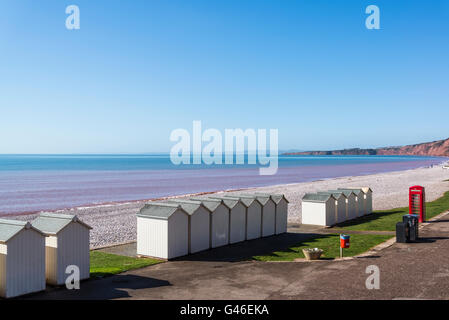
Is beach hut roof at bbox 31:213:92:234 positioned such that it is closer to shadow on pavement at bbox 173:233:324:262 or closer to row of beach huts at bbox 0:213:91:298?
row of beach huts at bbox 0:213:91:298

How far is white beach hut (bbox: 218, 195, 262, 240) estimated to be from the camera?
2262 cm

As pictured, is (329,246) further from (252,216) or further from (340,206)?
(340,206)

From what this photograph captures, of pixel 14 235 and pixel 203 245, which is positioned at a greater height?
pixel 14 235

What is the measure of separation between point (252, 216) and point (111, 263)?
8283 millimetres

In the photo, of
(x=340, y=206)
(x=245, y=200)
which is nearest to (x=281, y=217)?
(x=245, y=200)

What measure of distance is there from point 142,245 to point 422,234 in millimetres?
15086

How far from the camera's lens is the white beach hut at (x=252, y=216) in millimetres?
22625

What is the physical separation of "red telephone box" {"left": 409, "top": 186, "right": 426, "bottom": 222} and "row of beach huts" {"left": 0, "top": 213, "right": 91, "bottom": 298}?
21.9 m

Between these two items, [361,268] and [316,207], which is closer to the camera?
[361,268]

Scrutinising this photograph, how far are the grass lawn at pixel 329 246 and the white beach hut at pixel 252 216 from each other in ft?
8.73

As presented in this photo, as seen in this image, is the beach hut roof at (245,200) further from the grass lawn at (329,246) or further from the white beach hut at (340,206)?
the white beach hut at (340,206)

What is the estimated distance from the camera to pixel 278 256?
18812 mm

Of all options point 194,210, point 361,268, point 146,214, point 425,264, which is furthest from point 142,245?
point 425,264
